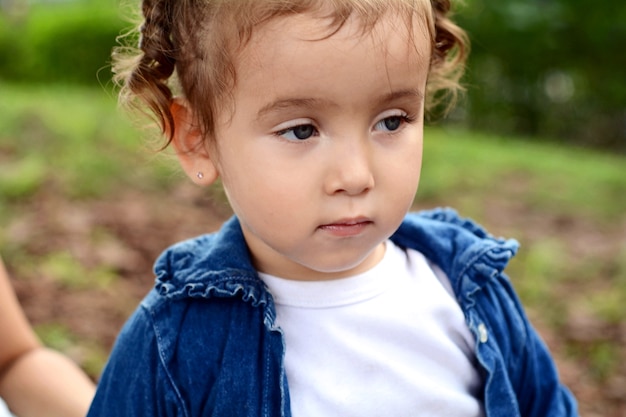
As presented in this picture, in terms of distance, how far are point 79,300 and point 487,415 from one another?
2.06 m

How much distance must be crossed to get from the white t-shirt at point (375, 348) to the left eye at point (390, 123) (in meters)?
0.36

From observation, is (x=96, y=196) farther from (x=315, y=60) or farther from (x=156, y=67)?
(x=315, y=60)

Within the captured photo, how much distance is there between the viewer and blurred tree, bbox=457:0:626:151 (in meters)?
9.17

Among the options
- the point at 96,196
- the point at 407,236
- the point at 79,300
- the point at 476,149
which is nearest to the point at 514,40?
the point at 476,149

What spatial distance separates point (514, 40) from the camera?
9.26 meters

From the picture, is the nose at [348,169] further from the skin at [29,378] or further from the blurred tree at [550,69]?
the blurred tree at [550,69]

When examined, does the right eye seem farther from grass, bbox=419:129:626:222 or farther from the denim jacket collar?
grass, bbox=419:129:626:222

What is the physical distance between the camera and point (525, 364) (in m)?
1.98

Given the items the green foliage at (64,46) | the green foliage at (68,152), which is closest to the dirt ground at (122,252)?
the green foliage at (68,152)

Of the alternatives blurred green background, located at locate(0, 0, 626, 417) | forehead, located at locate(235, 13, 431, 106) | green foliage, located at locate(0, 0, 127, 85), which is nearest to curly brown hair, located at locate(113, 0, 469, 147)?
forehead, located at locate(235, 13, 431, 106)

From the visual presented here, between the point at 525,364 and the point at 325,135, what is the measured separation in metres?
0.78

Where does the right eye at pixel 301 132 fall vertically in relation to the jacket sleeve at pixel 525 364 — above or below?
above

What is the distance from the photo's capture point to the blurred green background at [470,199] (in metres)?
3.48

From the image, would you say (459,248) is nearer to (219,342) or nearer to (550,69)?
(219,342)
